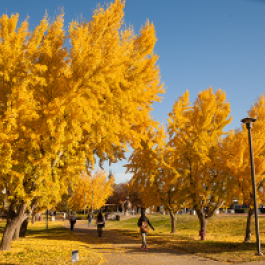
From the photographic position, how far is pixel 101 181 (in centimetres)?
4194

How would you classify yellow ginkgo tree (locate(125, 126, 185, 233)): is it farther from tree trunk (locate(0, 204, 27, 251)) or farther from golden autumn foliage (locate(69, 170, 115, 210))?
golden autumn foliage (locate(69, 170, 115, 210))

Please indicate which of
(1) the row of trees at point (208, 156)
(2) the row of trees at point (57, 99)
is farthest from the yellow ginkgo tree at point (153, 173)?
(2) the row of trees at point (57, 99)

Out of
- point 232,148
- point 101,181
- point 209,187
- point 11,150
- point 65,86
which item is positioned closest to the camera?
point 11,150

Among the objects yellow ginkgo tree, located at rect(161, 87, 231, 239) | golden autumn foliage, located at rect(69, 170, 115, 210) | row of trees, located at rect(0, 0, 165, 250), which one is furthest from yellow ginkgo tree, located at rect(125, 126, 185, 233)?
golden autumn foliage, located at rect(69, 170, 115, 210)

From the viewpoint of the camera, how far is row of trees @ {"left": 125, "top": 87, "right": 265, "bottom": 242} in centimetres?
1302

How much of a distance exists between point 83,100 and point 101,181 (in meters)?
34.9

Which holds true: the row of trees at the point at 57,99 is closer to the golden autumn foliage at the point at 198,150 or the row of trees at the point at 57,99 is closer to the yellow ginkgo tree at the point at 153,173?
the golden autumn foliage at the point at 198,150

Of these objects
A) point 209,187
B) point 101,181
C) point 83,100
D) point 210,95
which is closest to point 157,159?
point 209,187

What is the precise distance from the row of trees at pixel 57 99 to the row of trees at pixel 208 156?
5014 mm

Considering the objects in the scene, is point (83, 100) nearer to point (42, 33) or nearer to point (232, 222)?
point (42, 33)

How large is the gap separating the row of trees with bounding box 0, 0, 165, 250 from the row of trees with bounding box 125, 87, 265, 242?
5014 millimetres

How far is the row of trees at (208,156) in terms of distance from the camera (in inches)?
513

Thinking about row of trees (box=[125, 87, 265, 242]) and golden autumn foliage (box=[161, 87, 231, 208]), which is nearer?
Answer: row of trees (box=[125, 87, 265, 242])

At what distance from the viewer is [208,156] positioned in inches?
588
